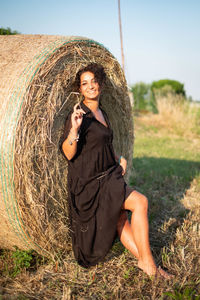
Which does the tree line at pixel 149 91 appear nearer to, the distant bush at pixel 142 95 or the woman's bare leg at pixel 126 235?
the distant bush at pixel 142 95

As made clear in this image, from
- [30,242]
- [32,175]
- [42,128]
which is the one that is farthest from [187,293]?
[42,128]

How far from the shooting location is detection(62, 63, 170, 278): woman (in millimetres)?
2902

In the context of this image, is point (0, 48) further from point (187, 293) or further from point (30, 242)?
point (187, 293)

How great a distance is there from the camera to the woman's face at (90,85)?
323 centimetres

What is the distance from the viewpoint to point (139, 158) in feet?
24.4

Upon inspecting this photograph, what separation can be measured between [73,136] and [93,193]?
0.61m


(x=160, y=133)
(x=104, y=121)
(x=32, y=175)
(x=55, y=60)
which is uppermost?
(x=55, y=60)

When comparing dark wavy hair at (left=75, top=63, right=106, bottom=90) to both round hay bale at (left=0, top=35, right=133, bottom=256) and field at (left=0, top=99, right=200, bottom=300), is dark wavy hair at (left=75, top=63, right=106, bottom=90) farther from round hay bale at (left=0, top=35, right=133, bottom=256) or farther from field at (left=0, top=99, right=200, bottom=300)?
field at (left=0, top=99, right=200, bottom=300)

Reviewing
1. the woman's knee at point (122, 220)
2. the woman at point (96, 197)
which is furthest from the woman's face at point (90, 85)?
the woman's knee at point (122, 220)

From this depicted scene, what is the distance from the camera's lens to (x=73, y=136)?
9.20 feet

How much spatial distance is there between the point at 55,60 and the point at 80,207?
148 centimetres

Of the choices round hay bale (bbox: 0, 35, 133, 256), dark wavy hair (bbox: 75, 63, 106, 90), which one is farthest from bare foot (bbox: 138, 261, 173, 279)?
dark wavy hair (bbox: 75, 63, 106, 90)

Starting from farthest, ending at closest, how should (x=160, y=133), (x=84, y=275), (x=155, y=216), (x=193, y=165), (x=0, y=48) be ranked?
(x=160, y=133)
(x=193, y=165)
(x=155, y=216)
(x=0, y=48)
(x=84, y=275)

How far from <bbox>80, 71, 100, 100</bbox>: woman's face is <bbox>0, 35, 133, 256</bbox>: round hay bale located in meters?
0.17
